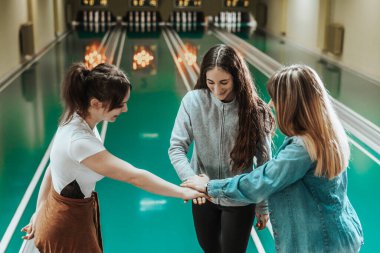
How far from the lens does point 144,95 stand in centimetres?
1034

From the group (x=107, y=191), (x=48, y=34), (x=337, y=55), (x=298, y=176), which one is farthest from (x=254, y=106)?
(x=48, y=34)

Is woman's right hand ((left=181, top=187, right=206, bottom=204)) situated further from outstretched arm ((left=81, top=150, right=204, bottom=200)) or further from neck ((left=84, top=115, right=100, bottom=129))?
neck ((left=84, top=115, right=100, bottom=129))

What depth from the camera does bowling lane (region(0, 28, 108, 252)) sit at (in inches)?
224

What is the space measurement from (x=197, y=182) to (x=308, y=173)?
26.9 inches

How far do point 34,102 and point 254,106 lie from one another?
7445 millimetres

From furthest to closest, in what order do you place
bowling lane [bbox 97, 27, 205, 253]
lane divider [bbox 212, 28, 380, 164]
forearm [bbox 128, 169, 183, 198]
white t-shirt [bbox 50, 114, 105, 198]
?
lane divider [bbox 212, 28, 380, 164] → bowling lane [bbox 97, 27, 205, 253] → forearm [bbox 128, 169, 183, 198] → white t-shirt [bbox 50, 114, 105, 198]

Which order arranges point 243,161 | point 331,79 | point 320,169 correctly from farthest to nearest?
point 331,79
point 243,161
point 320,169

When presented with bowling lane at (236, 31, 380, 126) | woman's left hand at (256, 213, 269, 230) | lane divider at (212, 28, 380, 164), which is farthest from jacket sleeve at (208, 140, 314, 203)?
bowling lane at (236, 31, 380, 126)

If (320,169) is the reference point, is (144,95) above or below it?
below

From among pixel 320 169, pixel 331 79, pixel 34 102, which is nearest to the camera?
pixel 320 169

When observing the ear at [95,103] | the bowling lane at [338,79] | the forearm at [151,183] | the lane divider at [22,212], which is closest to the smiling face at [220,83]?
the forearm at [151,183]

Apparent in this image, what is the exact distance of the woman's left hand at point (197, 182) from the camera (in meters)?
2.70

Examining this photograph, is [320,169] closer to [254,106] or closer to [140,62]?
[254,106]

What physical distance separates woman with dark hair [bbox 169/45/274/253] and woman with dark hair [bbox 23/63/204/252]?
1.61 ft
